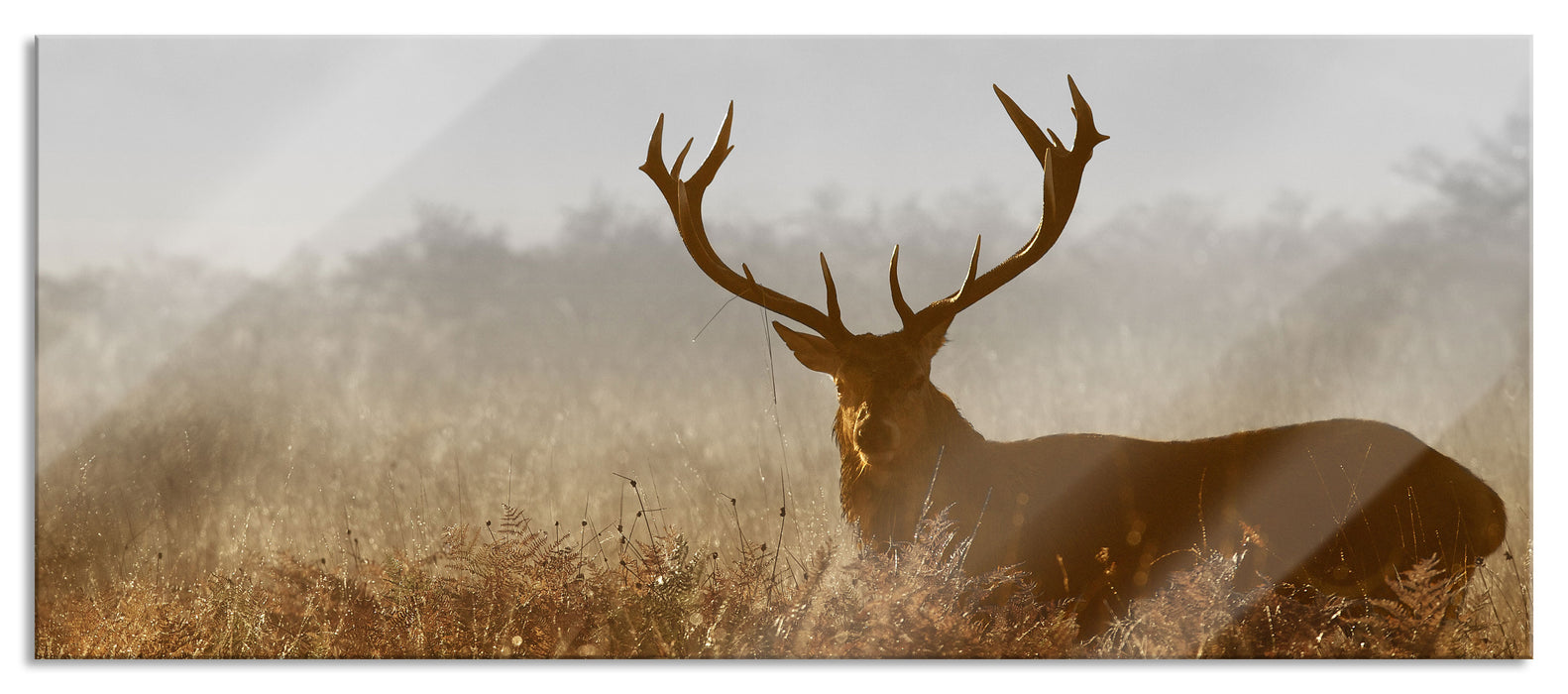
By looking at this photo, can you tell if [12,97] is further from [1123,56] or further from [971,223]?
[1123,56]

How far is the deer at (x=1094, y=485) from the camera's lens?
12.7 ft

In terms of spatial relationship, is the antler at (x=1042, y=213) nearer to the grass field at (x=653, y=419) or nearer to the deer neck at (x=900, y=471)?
the grass field at (x=653, y=419)

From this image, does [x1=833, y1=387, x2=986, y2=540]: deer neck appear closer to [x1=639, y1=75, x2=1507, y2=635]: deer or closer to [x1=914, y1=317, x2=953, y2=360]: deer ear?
[x1=639, y1=75, x2=1507, y2=635]: deer

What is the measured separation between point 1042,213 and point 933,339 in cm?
60

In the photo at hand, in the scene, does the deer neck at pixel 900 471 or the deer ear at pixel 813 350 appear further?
the deer ear at pixel 813 350

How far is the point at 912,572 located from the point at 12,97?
11.4 feet

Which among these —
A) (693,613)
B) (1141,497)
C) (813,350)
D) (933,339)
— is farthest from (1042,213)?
(693,613)

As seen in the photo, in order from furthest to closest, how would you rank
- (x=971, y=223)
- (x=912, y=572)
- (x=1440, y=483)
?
(x=971, y=223)
(x=1440, y=483)
(x=912, y=572)

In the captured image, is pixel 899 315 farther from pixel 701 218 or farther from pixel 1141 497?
pixel 1141 497

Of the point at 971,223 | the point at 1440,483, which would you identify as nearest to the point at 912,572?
the point at 971,223

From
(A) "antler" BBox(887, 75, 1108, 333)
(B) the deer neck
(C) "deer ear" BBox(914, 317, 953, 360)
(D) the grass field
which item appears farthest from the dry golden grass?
(A) "antler" BBox(887, 75, 1108, 333)

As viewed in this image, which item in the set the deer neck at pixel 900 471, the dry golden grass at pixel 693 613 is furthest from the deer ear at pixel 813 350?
the dry golden grass at pixel 693 613

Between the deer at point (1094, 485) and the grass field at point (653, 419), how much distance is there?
149 millimetres
